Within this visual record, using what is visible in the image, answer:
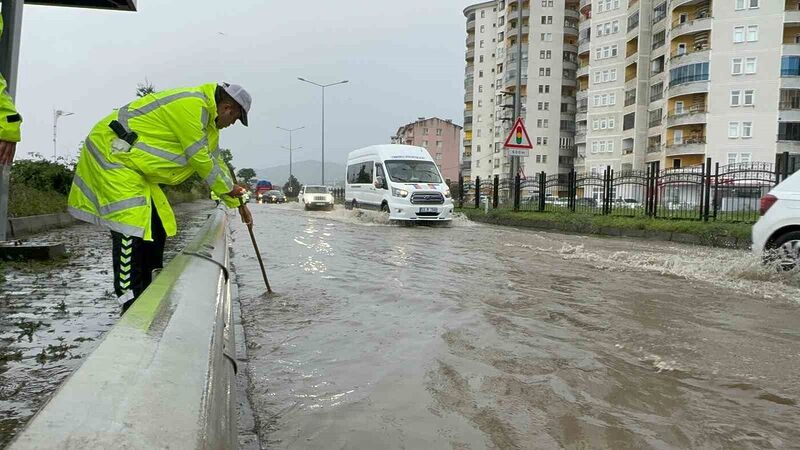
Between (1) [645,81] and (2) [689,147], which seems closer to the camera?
(2) [689,147]

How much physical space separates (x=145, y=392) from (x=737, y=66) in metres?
54.2

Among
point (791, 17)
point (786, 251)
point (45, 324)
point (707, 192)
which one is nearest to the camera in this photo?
point (45, 324)

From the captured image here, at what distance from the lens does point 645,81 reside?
5731 cm

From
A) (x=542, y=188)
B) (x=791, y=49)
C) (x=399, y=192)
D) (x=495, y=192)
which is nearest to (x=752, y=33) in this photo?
(x=791, y=49)

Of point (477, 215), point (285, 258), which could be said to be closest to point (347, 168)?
point (477, 215)

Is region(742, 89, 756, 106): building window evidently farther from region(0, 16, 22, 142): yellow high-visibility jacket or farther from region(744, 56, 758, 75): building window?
region(0, 16, 22, 142): yellow high-visibility jacket

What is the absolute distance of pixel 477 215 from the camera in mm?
20891

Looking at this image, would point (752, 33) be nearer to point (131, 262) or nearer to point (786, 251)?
point (786, 251)

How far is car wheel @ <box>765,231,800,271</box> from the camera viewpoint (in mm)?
6895

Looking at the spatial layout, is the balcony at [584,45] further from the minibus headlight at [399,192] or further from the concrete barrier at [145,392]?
the concrete barrier at [145,392]

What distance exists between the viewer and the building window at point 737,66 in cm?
4612

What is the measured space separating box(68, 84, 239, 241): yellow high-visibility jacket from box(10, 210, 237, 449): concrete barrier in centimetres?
193

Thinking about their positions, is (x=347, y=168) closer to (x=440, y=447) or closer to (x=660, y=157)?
(x=440, y=447)

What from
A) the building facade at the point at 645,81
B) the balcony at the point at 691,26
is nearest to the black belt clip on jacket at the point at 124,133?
the building facade at the point at 645,81
